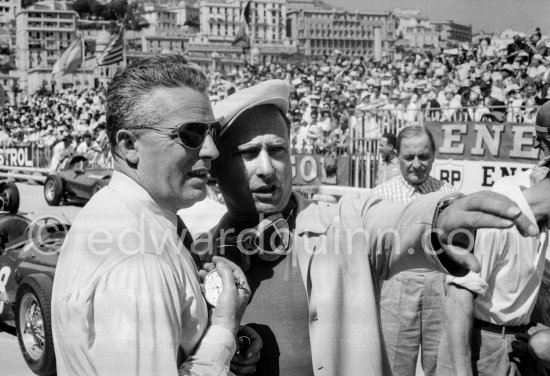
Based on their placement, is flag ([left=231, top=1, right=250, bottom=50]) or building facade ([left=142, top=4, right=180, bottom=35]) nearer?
flag ([left=231, top=1, right=250, bottom=50])

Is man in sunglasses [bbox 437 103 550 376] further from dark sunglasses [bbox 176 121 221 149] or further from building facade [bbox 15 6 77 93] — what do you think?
building facade [bbox 15 6 77 93]

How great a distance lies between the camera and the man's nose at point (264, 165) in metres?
2.22

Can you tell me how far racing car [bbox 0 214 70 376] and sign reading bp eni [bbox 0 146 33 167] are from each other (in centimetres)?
1653

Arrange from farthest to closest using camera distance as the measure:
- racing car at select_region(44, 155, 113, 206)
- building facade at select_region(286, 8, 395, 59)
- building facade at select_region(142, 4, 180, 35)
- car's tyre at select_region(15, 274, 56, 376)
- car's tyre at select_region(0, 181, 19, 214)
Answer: building facade at select_region(142, 4, 180, 35), building facade at select_region(286, 8, 395, 59), racing car at select_region(44, 155, 113, 206), car's tyre at select_region(0, 181, 19, 214), car's tyre at select_region(15, 274, 56, 376)

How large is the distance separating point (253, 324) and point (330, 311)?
0.23m

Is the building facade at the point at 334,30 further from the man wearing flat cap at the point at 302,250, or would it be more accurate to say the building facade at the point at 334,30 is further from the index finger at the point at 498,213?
the index finger at the point at 498,213

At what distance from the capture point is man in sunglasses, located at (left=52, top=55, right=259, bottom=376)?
1.41m

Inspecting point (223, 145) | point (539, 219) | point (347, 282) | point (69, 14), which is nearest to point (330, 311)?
point (347, 282)

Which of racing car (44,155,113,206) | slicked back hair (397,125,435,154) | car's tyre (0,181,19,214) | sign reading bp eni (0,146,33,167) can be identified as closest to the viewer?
slicked back hair (397,125,435,154)

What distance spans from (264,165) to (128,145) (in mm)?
602

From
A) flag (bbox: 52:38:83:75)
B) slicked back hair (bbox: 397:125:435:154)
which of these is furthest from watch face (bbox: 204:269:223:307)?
flag (bbox: 52:38:83:75)

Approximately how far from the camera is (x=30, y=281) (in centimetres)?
558

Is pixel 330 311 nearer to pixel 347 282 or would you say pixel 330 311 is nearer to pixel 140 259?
pixel 347 282

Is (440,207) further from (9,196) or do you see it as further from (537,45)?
(537,45)
